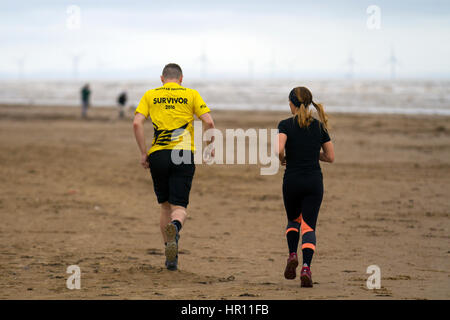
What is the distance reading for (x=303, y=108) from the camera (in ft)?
17.5

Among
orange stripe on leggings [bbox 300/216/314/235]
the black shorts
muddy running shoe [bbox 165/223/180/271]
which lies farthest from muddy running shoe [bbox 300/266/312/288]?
the black shorts

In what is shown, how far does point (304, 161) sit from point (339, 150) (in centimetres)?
1243

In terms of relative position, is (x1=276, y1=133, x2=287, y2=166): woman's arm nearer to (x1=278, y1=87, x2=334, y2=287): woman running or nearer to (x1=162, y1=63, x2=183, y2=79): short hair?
(x1=278, y1=87, x2=334, y2=287): woman running

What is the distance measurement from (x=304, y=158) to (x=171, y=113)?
1428mm

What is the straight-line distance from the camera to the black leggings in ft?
17.6

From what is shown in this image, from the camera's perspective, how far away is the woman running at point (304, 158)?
5.32 m

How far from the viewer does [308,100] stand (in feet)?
17.7

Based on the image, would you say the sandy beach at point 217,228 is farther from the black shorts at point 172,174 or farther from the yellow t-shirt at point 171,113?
the yellow t-shirt at point 171,113

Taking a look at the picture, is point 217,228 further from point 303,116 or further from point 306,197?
point 303,116

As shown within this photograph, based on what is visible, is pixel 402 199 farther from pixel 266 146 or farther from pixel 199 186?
pixel 266 146

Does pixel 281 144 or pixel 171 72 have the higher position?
pixel 171 72

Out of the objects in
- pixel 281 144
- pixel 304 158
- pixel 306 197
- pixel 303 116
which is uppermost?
pixel 303 116

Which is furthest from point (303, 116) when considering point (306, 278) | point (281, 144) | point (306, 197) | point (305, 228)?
point (306, 278)
